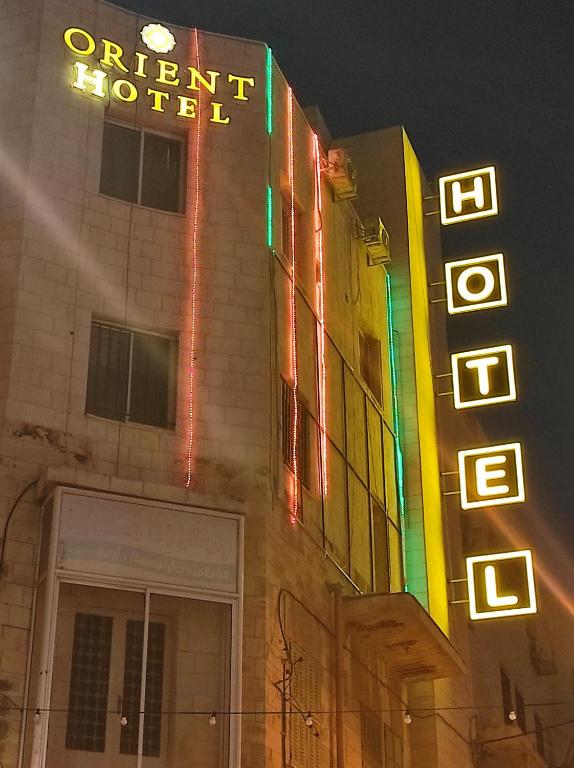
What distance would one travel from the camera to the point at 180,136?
2284 centimetres

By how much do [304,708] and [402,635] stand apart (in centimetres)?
375

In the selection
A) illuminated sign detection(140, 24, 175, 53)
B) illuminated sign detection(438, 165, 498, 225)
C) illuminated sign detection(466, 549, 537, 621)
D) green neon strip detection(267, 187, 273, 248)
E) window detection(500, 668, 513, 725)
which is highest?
illuminated sign detection(438, 165, 498, 225)

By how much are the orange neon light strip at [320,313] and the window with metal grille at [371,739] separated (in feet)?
14.4

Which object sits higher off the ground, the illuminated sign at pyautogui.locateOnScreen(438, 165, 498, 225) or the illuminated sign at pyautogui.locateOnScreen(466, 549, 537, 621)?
the illuminated sign at pyautogui.locateOnScreen(438, 165, 498, 225)

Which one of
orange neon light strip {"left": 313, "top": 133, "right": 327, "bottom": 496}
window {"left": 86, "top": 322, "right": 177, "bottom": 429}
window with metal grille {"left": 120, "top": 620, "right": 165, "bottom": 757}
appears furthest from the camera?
orange neon light strip {"left": 313, "top": 133, "right": 327, "bottom": 496}

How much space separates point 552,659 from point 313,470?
2051 cm

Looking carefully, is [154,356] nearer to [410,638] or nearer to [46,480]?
[46,480]

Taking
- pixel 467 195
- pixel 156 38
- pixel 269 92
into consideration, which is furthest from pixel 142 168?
pixel 467 195

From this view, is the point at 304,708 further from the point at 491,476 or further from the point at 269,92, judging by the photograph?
the point at 269,92

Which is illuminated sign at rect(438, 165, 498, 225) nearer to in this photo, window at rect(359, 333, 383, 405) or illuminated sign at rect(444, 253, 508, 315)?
illuminated sign at rect(444, 253, 508, 315)

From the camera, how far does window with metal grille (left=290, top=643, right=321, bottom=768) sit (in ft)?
63.1

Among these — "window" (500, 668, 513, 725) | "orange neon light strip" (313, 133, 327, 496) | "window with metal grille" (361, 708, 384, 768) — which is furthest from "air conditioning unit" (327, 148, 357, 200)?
"window" (500, 668, 513, 725)

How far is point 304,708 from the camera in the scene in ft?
64.9

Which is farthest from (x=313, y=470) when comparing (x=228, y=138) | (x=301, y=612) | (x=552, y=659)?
(x=552, y=659)
